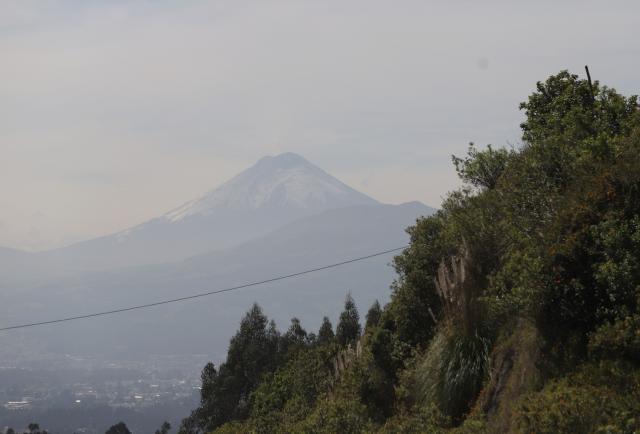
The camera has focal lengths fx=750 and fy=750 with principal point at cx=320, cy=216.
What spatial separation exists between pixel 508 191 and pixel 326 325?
51461 millimetres

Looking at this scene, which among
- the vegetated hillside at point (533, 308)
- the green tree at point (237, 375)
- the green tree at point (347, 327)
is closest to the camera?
the vegetated hillside at point (533, 308)

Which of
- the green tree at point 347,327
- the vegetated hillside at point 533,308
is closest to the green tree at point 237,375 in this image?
the green tree at point 347,327

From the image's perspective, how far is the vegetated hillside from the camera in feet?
31.3

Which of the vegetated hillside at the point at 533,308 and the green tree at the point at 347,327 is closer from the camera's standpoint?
the vegetated hillside at the point at 533,308

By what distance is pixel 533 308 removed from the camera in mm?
11016

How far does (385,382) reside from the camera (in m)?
18.0

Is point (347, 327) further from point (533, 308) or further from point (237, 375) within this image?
point (533, 308)

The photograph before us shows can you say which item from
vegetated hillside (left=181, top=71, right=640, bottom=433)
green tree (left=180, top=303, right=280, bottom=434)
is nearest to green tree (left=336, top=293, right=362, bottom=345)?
green tree (left=180, top=303, right=280, bottom=434)

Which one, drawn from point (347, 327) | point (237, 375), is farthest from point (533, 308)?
point (237, 375)

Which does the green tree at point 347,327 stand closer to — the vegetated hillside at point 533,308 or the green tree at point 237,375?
the green tree at point 237,375

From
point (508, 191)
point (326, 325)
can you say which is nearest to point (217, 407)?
point (326, 325)

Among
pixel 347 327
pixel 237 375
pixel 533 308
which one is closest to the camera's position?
pixel 533 308

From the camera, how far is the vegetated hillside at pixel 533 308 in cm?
953

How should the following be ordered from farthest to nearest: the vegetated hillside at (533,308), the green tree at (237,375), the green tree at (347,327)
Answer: the green tree at (237,375), the green tree at (347,327), the vegetated hillside at (533,308)
